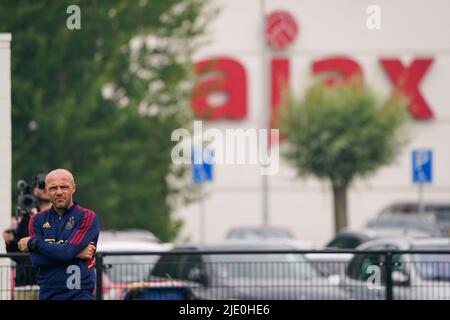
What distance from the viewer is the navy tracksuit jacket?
10156mm

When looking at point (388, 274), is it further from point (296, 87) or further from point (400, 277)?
point (296, 87)

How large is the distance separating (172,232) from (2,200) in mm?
25673

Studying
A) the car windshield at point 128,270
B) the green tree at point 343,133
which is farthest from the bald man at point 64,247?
the green tree at point 343,133

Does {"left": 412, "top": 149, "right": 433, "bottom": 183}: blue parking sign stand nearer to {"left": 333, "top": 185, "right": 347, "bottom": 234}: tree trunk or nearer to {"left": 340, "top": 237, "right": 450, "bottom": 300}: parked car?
{"left": 333, "top": 185, "right": 347, "bottom": 234}: tree trunk

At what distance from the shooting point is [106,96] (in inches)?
1483

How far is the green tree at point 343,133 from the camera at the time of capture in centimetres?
4572

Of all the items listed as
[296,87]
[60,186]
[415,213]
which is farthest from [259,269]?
[296,87]

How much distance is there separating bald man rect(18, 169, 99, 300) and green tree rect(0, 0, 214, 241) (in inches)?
877

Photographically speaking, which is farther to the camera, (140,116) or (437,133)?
(437,133)

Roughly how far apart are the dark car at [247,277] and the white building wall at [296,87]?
3908 centimetres
